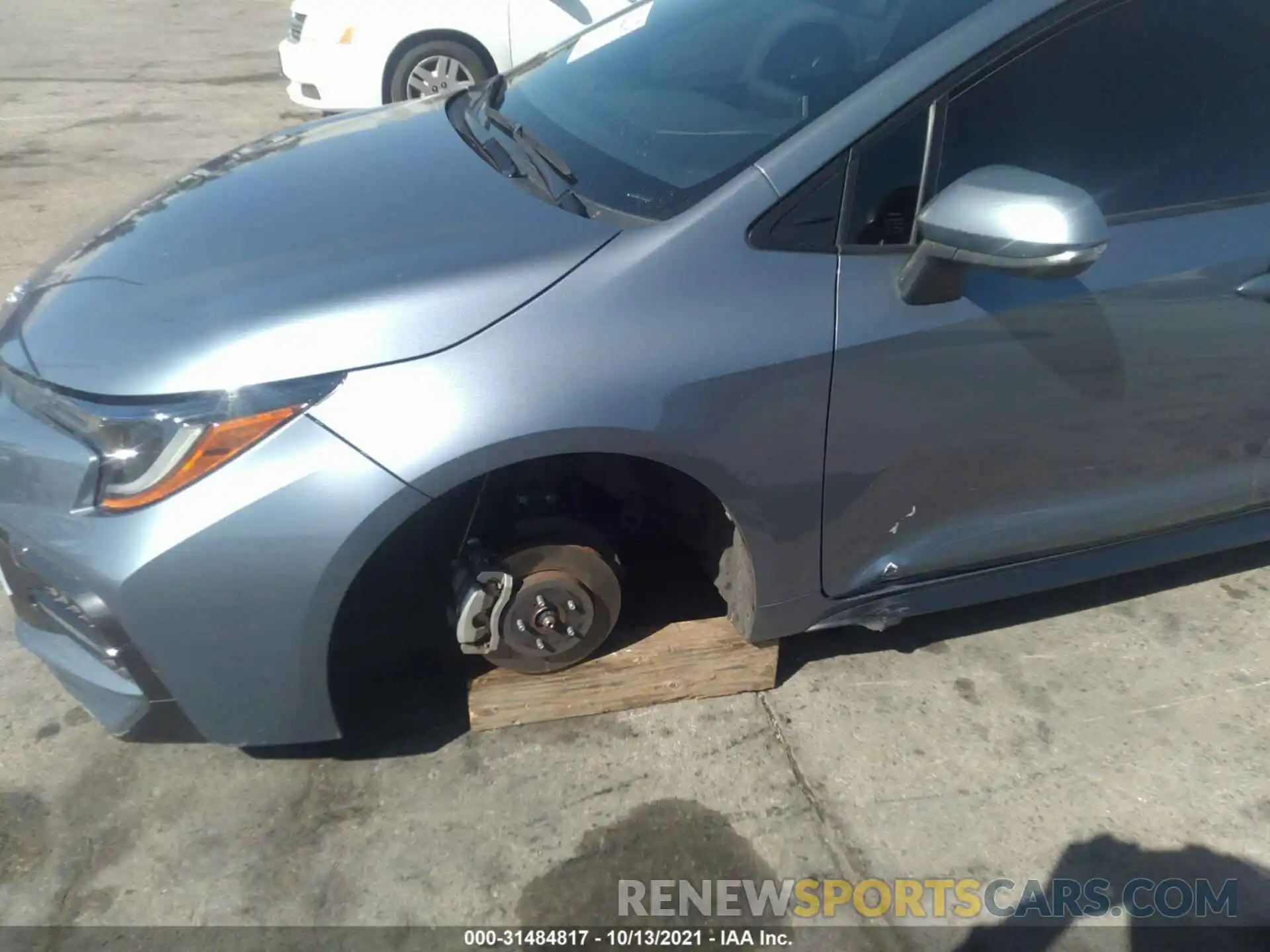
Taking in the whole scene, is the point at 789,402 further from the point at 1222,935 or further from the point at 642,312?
the point at 1222,935

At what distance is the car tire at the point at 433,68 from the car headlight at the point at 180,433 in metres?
5.18

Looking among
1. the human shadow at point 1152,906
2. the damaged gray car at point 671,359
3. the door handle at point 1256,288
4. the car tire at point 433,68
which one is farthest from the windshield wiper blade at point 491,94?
the car tire at point 433,68

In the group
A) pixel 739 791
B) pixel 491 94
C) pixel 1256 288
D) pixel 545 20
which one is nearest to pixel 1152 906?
pixel 739 791

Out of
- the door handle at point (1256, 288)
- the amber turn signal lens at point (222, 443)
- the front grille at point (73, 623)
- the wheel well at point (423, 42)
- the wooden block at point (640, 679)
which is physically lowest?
the wooden block at point (640, 679)

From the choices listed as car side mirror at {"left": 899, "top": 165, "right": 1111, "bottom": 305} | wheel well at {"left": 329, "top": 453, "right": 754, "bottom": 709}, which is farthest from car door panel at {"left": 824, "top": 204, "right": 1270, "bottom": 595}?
wheel well at {"left": 329, "top": 453, "right": 754, "bottom": 709}

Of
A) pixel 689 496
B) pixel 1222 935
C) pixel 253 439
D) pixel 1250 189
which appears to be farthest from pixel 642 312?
pixel 1222 935

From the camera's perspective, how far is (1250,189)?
2299mm

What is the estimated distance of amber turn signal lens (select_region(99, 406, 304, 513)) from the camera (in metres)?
1.77

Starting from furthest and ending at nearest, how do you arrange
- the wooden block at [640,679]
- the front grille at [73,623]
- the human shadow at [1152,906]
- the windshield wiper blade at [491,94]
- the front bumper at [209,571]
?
the windshield wiper blade at [491,94] < the wooden block at [640,679] < the human shadow at [1152,906] < the front grille at [73,623] < the front bumper at [209,571]

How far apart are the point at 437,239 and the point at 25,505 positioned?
898 mm

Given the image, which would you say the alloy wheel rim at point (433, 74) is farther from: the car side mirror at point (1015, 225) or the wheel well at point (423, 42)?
the car side mirror at point (1015, 225)

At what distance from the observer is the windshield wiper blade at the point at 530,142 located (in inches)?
87.7

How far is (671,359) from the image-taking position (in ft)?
6.22

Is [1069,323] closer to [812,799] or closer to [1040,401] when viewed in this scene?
Answer: [1040,401]
